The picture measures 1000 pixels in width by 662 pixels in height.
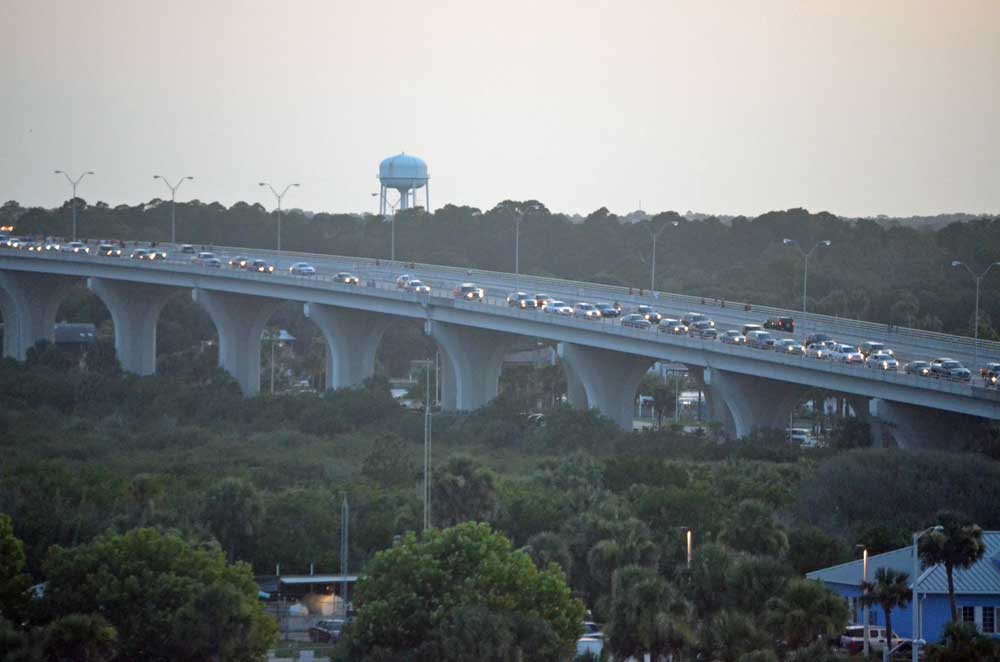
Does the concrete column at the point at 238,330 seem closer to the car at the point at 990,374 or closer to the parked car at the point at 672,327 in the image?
the parked car at the point at 672,327

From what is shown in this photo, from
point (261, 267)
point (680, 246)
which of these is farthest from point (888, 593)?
point (680, 246)

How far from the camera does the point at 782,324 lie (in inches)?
3344

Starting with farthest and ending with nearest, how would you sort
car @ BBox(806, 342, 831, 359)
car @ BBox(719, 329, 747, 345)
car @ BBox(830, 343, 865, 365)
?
car @ BBox(719, 329, 747, 345), car @ BBox(806, 342, 831, 359), car @ BBox(830, 343, 865, 365)

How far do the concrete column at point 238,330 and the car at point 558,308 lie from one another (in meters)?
25.8

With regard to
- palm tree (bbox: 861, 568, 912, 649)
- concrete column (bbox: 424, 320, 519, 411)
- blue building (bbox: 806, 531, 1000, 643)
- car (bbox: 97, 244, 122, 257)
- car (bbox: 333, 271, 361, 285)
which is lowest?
blue building (bbox: 806, 531, 1000, 643)

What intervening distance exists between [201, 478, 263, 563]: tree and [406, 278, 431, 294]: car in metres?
44.3

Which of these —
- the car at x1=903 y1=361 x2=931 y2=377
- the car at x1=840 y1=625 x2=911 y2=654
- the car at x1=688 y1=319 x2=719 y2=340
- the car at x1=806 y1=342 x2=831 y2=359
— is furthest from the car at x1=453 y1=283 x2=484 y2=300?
the car at x1=840 y1=625 x2=911 y2=654

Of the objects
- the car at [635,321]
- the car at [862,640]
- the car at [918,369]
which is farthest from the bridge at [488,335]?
the car at [862,640]

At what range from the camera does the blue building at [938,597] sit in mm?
40781

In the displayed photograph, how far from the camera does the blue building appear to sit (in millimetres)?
40781

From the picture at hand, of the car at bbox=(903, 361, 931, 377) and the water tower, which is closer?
the car at bbox=(903, 361, 931, 377)

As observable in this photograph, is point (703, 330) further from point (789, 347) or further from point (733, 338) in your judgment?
point (789, 347)

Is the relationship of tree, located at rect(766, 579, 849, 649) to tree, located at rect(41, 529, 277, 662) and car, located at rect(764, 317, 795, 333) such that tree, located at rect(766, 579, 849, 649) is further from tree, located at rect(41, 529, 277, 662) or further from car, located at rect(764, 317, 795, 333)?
car, located at rect(764, 317, 795, 333)

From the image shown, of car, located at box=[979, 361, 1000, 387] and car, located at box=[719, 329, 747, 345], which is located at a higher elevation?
car, located at box=[719, 329, 747, 345]
